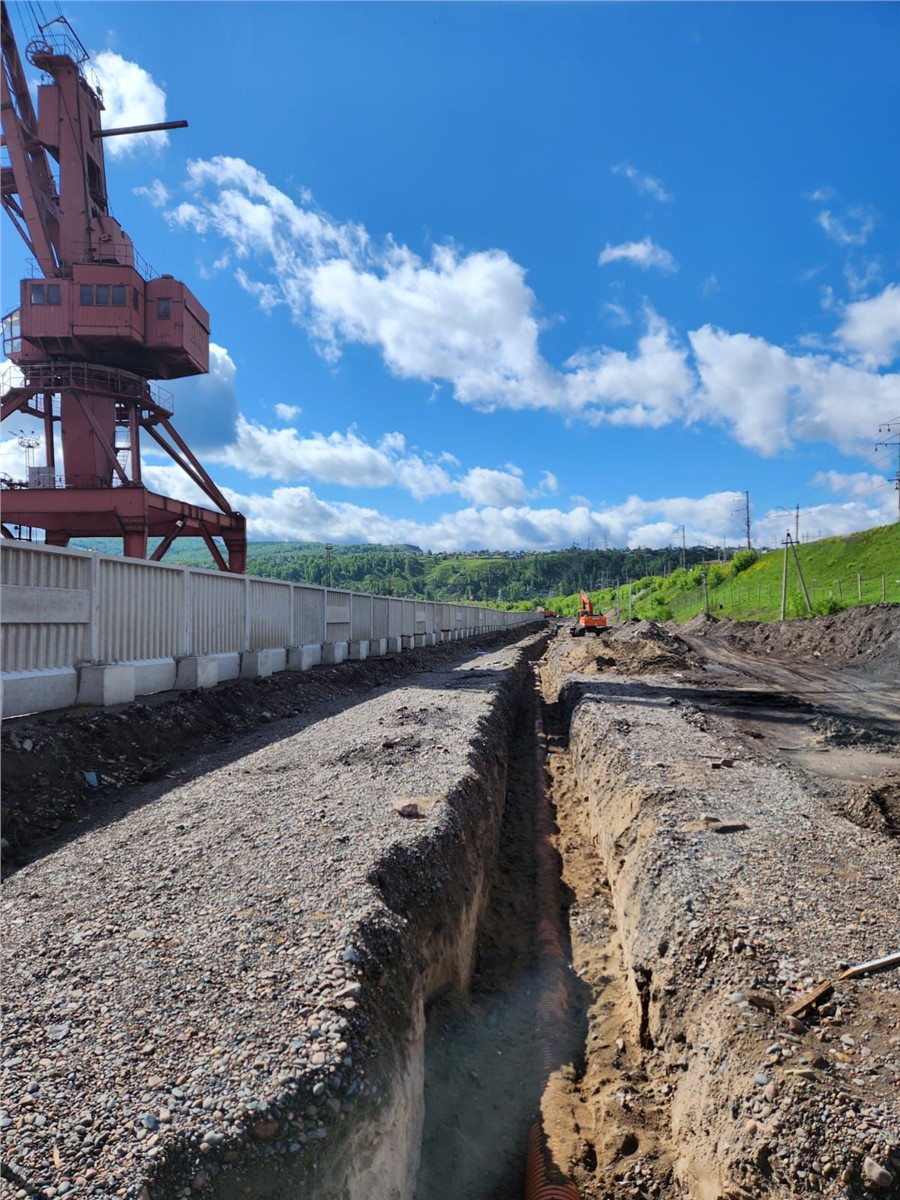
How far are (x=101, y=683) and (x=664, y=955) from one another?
745 centimetres

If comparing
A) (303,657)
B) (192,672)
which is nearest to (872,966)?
(192,672)

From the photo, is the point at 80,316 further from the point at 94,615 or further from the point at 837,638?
the point at 837,638

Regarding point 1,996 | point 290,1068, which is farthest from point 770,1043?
point 1,996

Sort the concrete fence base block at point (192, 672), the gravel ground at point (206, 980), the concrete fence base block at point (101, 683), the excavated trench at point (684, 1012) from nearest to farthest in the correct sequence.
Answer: the gravel ground at point (206, 980)
the excavated trench at point (684, 1012)
the concrete fence base block at point (101, 683)
the concrete fence base block at point (192, 672)

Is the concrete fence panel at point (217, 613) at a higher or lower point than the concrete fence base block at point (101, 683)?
higher

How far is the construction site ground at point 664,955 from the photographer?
2.97 metres

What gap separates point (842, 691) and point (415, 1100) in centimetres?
1928

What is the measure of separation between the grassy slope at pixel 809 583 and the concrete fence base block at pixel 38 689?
128 feet

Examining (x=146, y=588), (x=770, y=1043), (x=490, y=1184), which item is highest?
(x=146, y=588)

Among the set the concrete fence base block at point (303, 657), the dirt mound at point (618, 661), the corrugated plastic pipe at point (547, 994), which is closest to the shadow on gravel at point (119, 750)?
the concrete fence base block at point (303, 657)

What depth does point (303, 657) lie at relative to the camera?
53.7 feet

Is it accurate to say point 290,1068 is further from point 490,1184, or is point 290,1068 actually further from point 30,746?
point 30,746

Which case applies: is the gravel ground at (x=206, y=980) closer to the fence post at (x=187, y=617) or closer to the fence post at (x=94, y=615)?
the fence post at (x=94, y=615)

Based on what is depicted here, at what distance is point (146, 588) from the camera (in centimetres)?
1009
